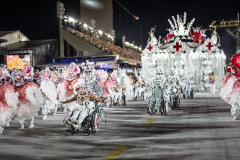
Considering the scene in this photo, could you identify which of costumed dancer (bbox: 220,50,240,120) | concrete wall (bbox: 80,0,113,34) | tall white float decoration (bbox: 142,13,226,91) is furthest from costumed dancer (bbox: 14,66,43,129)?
concrete wall (bbox: 80,0,113,34)

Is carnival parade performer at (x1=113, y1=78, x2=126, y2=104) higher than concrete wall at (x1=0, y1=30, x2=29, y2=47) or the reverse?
the reverse

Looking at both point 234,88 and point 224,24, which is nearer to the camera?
point 234,88

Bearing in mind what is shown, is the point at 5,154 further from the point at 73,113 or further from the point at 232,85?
the point at 232,85

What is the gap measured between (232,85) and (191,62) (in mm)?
20272

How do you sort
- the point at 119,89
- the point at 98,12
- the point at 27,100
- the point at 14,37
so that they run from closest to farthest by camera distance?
the point at 27,100, the point at 119,89, the point at 14,37, the point at 98,12

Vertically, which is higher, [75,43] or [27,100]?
[75,43]

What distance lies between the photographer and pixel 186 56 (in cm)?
3173

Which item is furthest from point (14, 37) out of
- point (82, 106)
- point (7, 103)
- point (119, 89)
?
point (82, 106)

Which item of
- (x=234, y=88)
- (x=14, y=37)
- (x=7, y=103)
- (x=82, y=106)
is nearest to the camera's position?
(x=82, y=106)

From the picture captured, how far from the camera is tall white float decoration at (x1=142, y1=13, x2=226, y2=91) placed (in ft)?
102

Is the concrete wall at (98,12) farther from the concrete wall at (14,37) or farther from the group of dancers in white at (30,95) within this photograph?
the group of dancers in white at (30,95)

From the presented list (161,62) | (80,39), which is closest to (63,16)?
(80,39)

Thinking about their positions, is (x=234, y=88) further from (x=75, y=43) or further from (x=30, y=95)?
(x=75, y=43)

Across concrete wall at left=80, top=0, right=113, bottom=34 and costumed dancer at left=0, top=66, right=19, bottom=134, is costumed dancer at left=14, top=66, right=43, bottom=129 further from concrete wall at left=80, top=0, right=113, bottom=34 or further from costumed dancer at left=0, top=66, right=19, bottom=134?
concrete wall at left=80, top=0, right=113, bottom=34
